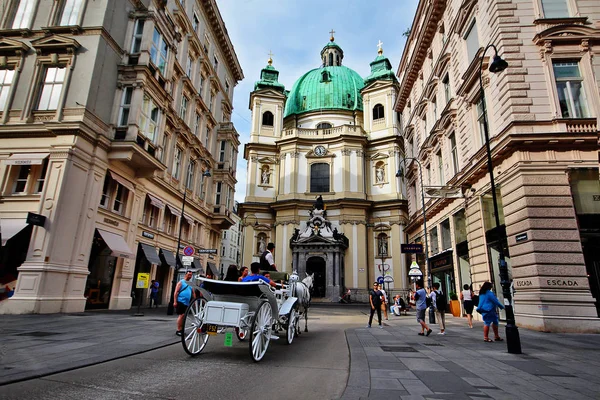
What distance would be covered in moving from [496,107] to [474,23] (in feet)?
20.4

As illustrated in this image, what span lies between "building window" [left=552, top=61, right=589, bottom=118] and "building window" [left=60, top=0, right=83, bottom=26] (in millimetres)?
23381

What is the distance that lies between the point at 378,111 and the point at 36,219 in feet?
145

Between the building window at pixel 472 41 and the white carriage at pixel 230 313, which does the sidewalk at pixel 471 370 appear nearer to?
the white carriage at pixel 230 313

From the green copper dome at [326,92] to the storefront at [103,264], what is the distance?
40.1 metres

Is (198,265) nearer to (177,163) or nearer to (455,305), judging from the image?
(177,163)

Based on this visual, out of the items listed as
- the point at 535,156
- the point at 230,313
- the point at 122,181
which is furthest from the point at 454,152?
the point at 122,181

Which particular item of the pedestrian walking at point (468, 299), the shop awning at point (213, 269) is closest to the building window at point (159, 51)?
the shop awning at point (213, 269)

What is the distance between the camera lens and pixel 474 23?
1936cm

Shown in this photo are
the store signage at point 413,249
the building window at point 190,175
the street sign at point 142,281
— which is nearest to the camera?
the street sign at point 142,281

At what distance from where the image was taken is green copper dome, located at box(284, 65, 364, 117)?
54281 millimetres

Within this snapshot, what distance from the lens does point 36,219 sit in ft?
47.6

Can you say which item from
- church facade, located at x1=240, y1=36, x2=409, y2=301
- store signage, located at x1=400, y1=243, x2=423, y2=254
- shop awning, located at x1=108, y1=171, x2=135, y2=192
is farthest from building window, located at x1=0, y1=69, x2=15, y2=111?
church facade, located at x1=240, y1=36, x2=409, y2=301

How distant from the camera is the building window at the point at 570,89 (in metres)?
15.1

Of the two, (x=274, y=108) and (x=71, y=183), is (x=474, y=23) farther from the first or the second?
(x=274, y=108)
